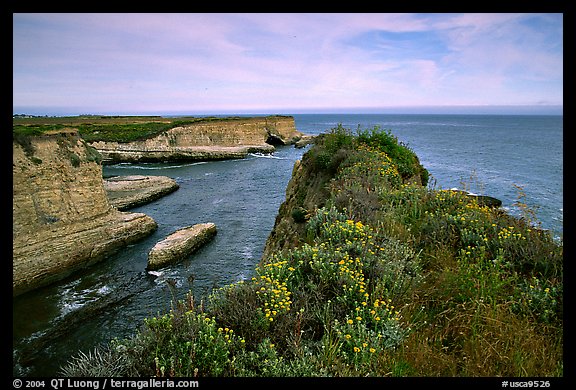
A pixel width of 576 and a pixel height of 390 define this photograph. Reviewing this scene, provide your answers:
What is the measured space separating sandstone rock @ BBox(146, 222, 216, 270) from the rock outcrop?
1109cm

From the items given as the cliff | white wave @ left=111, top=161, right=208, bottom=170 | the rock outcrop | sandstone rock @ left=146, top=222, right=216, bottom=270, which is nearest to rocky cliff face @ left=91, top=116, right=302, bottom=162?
white wave @ left=111, top=161, right=208, bottom=170

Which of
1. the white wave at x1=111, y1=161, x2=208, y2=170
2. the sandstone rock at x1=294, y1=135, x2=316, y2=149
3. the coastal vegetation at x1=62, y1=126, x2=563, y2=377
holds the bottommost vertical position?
the white wave at x1=111, y1=161, x2=208, y2=170

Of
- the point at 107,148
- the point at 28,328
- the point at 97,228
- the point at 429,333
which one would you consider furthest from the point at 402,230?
the point at 107,148

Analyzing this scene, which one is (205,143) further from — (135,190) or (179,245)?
(179,245)

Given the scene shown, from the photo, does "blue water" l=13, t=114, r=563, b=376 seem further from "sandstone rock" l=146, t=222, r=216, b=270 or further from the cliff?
the cliff

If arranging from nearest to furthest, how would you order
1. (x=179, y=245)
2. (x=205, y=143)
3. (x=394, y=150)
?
1. (x=394, y=150)
2. (x=179, y=245)
3. (x=205, y=143)

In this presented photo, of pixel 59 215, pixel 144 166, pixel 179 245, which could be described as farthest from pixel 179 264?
pixel 144 166

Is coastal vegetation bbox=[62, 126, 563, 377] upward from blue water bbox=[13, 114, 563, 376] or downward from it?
upward

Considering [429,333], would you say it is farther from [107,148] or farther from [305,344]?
[107,148]

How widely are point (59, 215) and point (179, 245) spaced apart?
6.75 meters

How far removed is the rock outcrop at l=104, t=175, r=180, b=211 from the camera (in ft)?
96.7

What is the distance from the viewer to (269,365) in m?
3.21

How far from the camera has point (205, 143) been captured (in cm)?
6731
